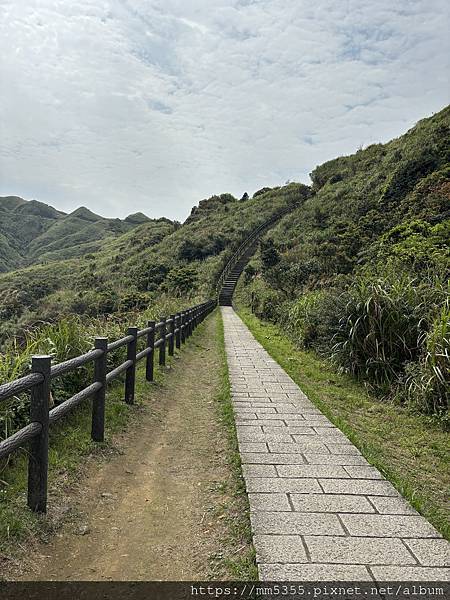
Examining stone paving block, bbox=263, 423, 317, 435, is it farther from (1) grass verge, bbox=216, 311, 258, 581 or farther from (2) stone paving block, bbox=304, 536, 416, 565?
(2) stone paving block, bbox=304, 536, 416, 565

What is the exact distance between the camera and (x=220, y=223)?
59969 millimetres

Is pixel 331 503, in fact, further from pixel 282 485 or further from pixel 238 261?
pixel 238 261

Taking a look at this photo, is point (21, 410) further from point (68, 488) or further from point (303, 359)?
point (303, 359)

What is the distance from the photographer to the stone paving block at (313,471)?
4.03 meters

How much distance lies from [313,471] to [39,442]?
7.54 ft

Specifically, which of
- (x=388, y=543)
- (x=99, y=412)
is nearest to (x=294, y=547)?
(x=388, y=543)

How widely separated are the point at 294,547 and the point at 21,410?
2600 millimetres

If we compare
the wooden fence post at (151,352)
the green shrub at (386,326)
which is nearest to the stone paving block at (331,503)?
the green shrub at (386,326)

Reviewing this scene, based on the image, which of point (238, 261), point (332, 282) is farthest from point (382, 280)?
point (238, 261)

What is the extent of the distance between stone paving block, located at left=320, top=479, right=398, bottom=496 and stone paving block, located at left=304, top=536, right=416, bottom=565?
72 cm

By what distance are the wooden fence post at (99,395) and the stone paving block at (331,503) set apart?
2.07m

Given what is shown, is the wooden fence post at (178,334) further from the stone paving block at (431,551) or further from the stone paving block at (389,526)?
the stone paving block at (431,551)

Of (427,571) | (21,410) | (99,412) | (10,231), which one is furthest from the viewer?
(10,231)

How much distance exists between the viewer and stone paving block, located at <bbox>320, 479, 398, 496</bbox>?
145 inches
